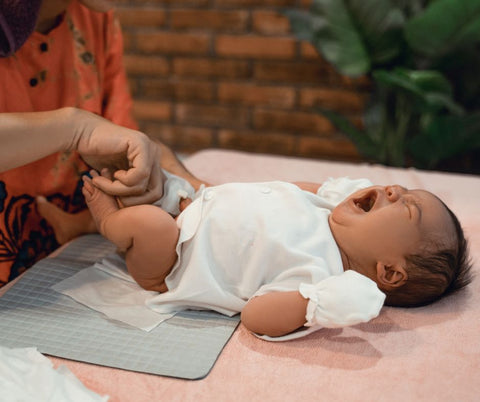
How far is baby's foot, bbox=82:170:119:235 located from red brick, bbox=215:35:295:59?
1.72 m

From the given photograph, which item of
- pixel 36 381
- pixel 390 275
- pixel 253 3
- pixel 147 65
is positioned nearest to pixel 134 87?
pixel 147 65

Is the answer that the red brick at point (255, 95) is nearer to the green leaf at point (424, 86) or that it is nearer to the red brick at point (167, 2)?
the red brick at point (167, 2)

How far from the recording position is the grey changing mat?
3.00ft

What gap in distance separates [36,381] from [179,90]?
2.28 m

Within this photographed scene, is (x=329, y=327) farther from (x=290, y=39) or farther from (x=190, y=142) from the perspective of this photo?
(x=190, y=142)

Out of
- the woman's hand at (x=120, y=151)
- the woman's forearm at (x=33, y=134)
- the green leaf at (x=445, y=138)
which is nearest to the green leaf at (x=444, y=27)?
the green leaf at (x=445, y=138)

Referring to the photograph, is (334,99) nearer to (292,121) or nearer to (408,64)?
(292,121)

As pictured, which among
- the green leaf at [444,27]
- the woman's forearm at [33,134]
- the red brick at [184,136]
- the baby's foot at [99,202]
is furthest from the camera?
the red brick at [184,136]

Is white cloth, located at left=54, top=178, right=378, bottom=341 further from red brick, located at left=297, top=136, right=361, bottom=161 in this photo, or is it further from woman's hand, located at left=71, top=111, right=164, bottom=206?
red brick, located at left=297, top=136, right=361, bottom=161

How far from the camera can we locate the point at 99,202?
1148 millimetres

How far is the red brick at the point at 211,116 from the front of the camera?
289 centimetres

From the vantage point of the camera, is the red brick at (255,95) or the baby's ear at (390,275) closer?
the baby's ear at (390,275)

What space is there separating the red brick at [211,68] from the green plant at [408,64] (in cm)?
46

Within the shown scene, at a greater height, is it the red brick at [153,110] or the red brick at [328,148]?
the red brick at [153,110]
